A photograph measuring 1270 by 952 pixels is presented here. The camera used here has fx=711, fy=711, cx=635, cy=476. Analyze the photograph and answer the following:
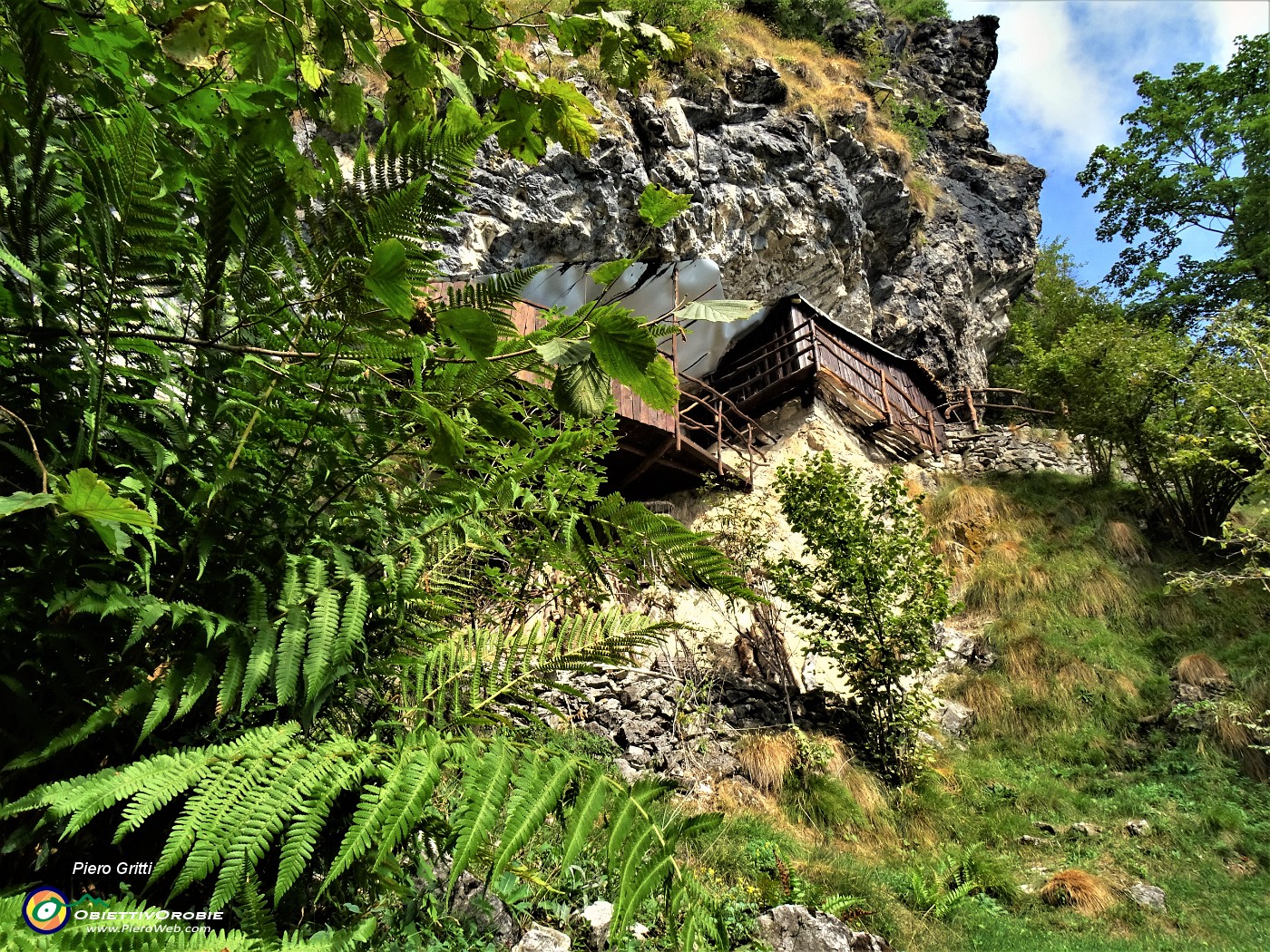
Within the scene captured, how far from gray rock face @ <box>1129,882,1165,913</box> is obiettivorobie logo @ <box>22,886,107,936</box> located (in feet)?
19.5

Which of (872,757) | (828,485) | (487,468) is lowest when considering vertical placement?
(872,757)

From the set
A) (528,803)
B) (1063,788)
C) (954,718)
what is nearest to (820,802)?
(1063,788)

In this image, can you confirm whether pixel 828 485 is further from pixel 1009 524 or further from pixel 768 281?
pixel 768 281

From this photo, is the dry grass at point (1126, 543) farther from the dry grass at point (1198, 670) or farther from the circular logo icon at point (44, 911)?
the circular logo icon at point (44, 911)

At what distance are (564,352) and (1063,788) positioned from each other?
7488 mm

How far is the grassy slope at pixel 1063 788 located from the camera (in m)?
4.22

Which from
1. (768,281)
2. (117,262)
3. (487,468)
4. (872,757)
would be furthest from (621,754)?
(768,281)

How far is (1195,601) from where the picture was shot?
353 inches

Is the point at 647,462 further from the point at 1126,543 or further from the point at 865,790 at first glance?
the point at 1126,543

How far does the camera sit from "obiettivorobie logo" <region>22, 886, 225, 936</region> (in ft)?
2.52

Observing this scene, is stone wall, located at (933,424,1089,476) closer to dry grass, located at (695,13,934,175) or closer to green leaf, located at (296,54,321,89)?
dry grass, located at (695,13,934,175)

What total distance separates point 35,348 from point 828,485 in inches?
285

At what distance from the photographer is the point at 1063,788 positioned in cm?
643

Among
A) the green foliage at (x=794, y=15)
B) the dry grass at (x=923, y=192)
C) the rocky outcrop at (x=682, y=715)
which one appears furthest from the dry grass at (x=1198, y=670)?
the green foliage at (x=794, y=15)
